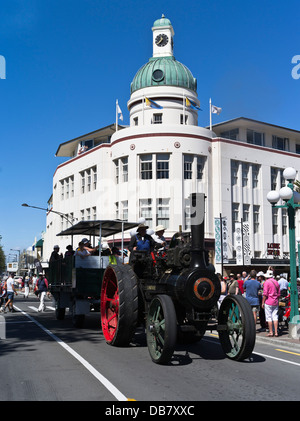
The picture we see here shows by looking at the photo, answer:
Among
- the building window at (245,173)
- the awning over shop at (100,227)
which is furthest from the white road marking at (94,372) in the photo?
the building window at (245,173)

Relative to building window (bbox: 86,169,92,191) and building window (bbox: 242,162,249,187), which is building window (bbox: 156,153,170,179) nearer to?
building window (bbox: 242,162,249,187)

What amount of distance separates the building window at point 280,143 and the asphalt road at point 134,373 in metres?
36.6

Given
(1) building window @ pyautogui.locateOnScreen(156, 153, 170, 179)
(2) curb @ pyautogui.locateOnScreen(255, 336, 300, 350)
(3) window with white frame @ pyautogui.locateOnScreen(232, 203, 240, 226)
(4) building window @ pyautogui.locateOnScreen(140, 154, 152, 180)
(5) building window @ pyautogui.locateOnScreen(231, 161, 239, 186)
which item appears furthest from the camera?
(5) building window @ pyautogui.locateOnScreen(231, 161, 239, 186)

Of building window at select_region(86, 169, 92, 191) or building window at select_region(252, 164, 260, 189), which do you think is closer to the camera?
building window at select_region(252, 164, 260, 189)

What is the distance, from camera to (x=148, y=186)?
36406mm

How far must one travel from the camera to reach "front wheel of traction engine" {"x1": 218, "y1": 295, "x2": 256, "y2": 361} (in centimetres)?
786

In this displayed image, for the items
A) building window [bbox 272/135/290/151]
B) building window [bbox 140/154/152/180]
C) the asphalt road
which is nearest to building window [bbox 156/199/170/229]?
building window [bbox 140/154/152/180]

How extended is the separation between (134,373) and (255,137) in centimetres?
3909

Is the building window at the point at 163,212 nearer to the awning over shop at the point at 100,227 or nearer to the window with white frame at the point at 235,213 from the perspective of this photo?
the window with white frame at the point at 235,213

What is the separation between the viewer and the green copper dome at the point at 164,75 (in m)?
40.2

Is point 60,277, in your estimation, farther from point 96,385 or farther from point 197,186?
point 197,186

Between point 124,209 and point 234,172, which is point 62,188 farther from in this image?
point 234,172

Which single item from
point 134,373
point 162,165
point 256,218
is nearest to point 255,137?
point 256,218

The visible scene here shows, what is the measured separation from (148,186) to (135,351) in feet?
89.6
